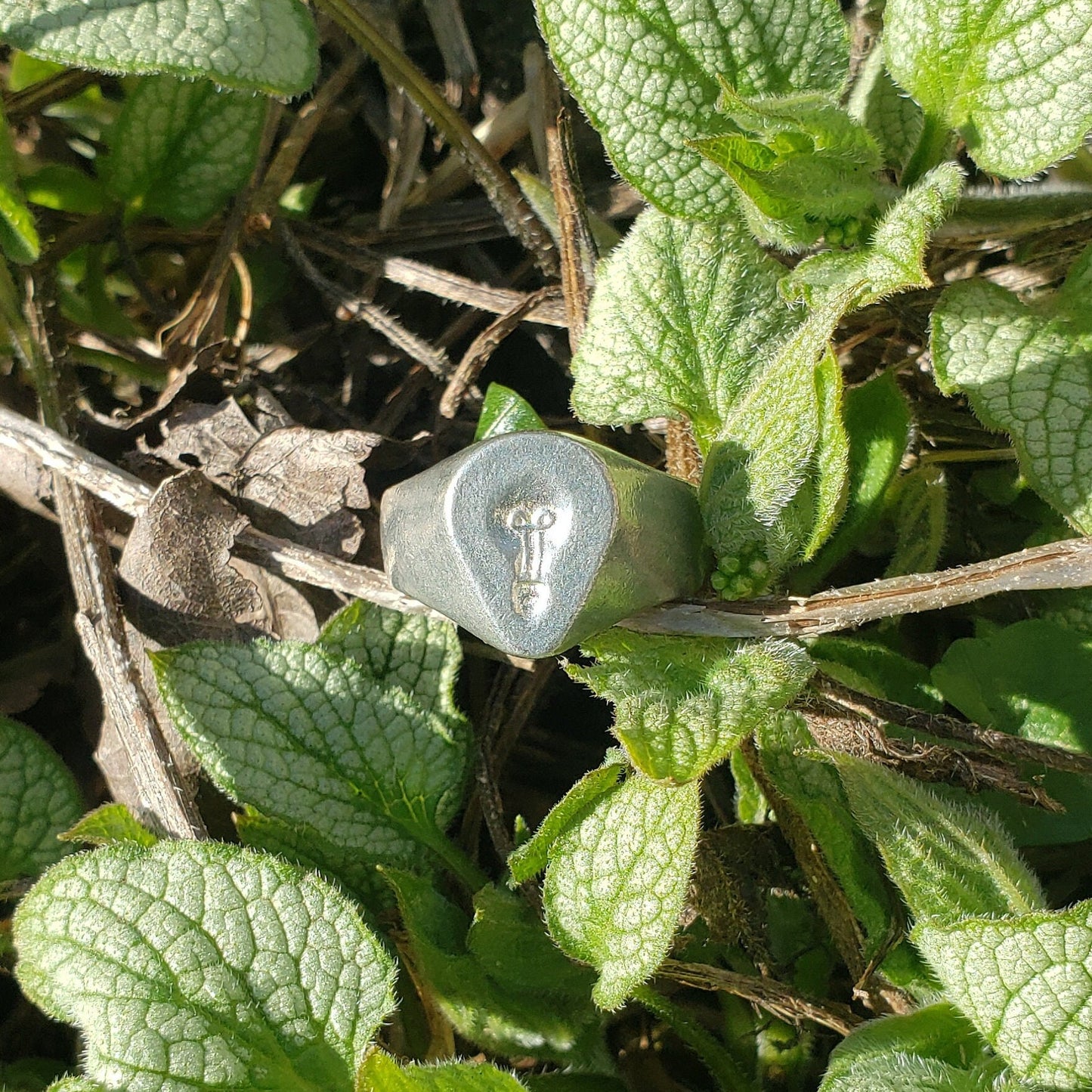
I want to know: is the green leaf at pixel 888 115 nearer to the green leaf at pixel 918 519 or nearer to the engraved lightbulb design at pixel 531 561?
the green leaf at pixel 918 519

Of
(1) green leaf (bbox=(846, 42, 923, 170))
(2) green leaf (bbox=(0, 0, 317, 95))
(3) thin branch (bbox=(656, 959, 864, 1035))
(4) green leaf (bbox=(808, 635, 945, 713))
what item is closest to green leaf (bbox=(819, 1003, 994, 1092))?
(3) thin branch (bbox=(656, 959, 864, 1035))

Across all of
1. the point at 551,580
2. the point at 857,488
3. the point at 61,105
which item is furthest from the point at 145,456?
the point at 857,488

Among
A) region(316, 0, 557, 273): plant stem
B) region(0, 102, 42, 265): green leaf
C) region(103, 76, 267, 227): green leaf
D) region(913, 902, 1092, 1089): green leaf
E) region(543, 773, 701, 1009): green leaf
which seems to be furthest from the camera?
region(103, 76, 267, 227): green leaf

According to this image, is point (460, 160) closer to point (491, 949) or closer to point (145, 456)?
point (145, 456)

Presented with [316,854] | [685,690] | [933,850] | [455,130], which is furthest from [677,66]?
[316,854]

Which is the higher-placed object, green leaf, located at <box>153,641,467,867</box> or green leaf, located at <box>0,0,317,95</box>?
green leaf, located at <box>0,0,317,95</box>

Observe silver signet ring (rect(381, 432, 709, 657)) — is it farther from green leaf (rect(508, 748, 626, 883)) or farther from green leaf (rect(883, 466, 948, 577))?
green leaf (rect(883, 466, 948, 577))

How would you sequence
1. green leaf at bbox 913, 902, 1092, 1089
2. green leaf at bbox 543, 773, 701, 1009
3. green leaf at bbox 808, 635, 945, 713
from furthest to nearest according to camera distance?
green leaf at bbox 808, 635, 945, 713 < green leaf at bbox 543, 773, 701, 1009 < green leaf at bbox 913, 902, 1092, 1089

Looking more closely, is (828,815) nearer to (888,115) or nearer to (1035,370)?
(1035,370)
